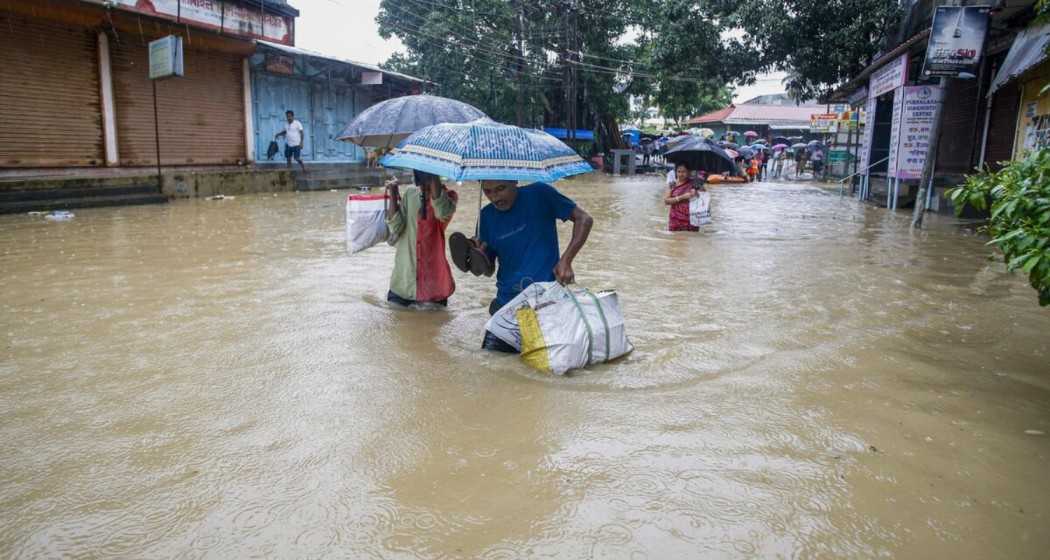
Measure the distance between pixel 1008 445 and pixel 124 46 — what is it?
1731cm

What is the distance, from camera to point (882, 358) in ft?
14.6

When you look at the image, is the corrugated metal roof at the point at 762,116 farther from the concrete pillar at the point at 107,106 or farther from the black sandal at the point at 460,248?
the black sandal at the point at 460,248

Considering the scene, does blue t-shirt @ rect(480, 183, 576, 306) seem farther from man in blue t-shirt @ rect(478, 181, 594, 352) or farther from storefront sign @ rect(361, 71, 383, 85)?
storefront sign @ rect(361, 71, 383, 85)

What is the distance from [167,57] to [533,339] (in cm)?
1251

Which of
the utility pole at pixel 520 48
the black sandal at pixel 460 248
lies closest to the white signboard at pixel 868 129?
the black sandal at pixel 460 248

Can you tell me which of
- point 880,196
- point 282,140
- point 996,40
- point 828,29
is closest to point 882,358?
point 996,40

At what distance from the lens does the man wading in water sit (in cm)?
427

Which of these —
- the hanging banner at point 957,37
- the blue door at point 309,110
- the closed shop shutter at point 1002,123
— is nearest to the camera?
the hanging banner at point 957,37

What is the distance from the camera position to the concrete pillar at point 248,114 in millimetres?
18719

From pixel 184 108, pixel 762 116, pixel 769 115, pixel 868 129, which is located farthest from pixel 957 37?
pixel 769 115

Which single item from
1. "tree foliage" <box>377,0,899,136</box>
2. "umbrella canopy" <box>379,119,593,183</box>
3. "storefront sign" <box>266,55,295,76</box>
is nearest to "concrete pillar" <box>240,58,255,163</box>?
"storefront sign" <box>266,55,295,76</box>

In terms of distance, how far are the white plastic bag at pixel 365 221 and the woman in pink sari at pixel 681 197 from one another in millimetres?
5337

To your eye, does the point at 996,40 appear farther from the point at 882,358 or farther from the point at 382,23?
the point at 382,23

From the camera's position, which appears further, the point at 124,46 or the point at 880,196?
the point at 880,196
